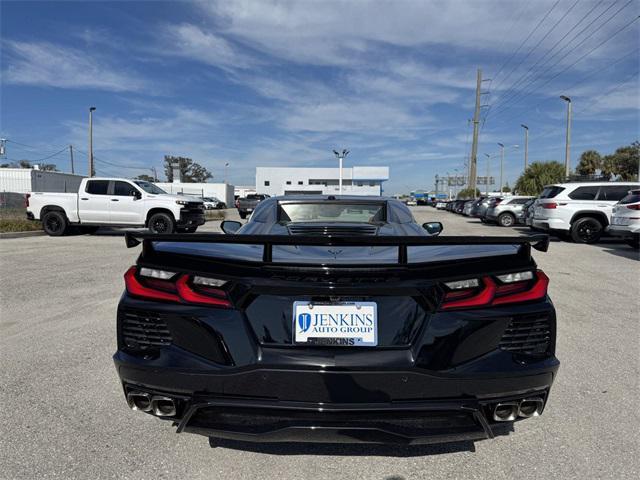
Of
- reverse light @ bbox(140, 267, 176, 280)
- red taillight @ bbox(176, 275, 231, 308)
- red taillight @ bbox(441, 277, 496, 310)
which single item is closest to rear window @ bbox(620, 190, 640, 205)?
red taillight @ bbox(441, 277, 496, 310)

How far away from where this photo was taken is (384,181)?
8594 cm

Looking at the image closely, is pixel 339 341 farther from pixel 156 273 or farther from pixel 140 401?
pixel 140 401

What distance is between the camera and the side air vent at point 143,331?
2062 mm

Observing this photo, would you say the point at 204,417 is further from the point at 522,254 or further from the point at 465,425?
the point at 522,254

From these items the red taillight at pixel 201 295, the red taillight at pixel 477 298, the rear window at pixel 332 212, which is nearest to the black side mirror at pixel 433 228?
the rear window at pixel 332 212

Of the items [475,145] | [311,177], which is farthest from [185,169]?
[475,145]

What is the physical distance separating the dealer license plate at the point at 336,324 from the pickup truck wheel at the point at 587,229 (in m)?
13.7

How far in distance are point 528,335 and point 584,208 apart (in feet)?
44.1

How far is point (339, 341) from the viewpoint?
6.32ft

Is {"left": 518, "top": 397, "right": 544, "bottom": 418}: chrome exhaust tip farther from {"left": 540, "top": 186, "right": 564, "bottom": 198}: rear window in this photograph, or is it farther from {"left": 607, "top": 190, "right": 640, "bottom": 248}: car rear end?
{"left": 540, "top": 186, "right": 564, "bottom": 198}: rear window

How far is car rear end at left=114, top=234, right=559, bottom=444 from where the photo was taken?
6.24ft

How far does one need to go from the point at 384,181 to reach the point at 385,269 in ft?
281

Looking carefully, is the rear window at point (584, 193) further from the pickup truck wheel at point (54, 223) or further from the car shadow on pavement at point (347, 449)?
the pickup truck wheel at point (54, 223)

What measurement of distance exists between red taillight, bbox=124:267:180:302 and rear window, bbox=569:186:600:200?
14312 millimetres
